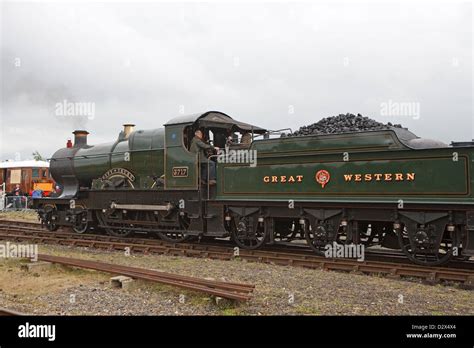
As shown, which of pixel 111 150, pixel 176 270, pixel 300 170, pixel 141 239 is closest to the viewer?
pixel 176 270

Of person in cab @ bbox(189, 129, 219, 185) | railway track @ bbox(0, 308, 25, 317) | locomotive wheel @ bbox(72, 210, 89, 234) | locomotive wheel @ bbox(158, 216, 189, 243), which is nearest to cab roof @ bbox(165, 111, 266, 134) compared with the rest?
person in cab @ bbox(189, 129, 219, 185)

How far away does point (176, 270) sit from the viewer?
31.0 feet

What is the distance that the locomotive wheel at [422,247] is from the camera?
877cm

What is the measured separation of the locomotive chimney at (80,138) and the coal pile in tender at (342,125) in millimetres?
9160

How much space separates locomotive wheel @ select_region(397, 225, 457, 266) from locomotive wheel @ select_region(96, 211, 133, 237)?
8198mm

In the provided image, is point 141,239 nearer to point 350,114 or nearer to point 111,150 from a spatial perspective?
point 111,150

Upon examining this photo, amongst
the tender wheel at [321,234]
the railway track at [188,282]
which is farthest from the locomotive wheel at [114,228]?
the tender wheel at [321,234]

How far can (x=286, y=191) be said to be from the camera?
34.8ft

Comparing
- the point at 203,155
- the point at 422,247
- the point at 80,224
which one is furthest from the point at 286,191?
the point at 80,224

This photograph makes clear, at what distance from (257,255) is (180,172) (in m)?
3.31

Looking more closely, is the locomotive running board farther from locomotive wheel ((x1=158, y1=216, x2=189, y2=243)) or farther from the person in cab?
the person in cab

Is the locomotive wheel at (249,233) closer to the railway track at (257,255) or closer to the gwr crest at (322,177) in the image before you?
the railway track at (257,255)
